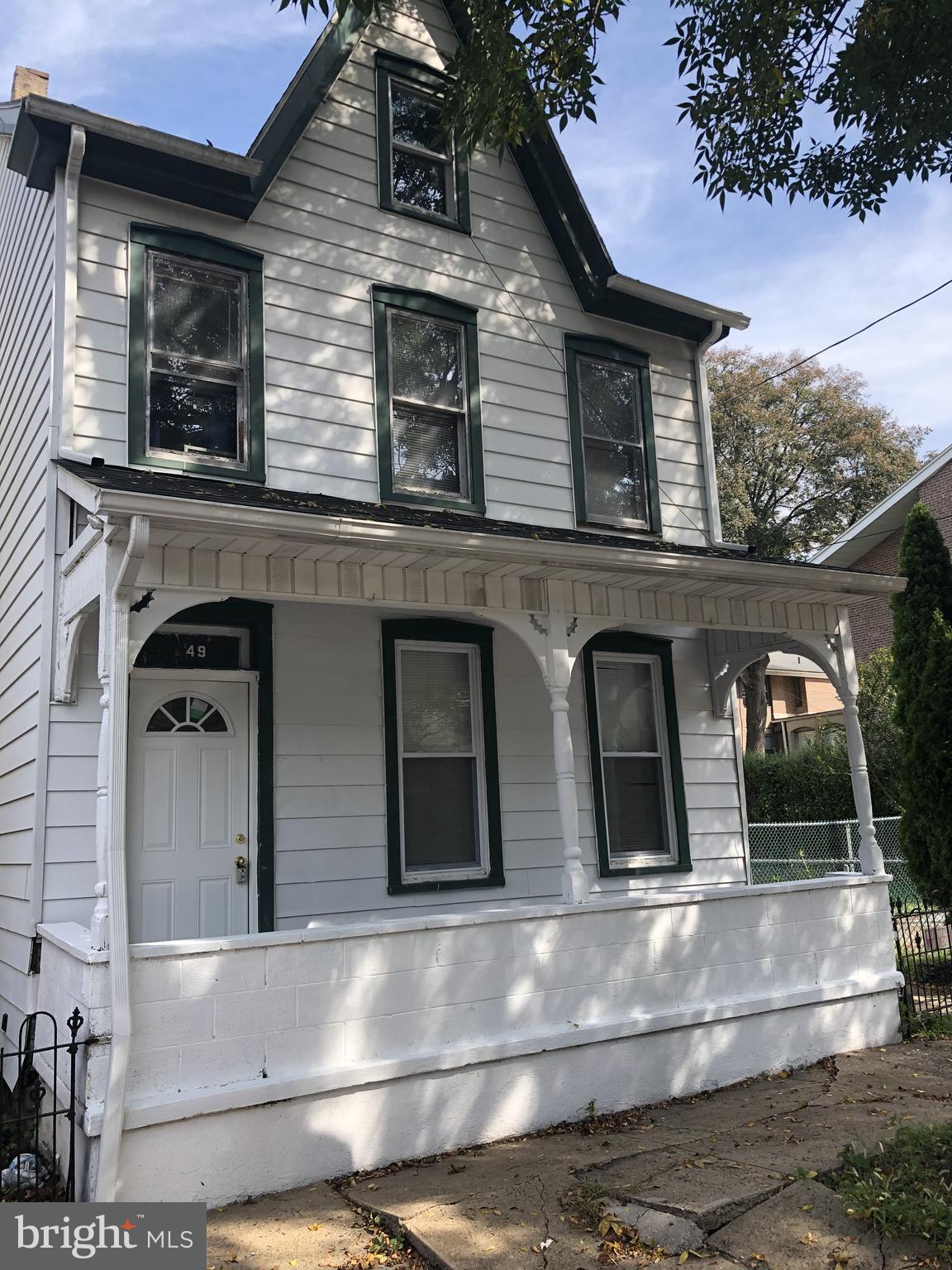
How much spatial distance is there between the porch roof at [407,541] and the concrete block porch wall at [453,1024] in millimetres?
2231

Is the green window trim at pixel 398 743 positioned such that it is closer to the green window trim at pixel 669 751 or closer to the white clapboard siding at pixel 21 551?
the green window trim at pixel 669 751

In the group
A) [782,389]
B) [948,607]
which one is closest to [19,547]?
[948,607]

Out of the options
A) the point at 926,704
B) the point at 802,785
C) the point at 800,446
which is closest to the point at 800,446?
the point at 800,446

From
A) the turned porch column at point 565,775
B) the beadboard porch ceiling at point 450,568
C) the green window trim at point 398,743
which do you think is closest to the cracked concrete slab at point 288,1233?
the turned porch column at point 565,775

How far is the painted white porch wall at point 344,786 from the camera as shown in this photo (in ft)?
21.7

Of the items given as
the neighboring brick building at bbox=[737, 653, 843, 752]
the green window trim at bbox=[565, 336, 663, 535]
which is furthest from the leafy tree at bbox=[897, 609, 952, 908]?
the neighboring brick building at bbox=[737, 653, 843, 752]

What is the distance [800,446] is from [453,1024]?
3004cm

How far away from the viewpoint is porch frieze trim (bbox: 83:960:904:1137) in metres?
5.17

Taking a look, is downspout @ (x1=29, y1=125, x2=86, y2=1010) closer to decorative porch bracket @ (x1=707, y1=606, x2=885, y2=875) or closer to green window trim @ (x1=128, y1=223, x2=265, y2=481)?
green window trim @ (x1=128, y1=223, x2=265, y2=481)

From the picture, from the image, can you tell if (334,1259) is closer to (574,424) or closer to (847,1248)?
(847,1248)

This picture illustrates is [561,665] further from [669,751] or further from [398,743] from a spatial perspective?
[669,751]

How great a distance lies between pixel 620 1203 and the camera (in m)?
5.02

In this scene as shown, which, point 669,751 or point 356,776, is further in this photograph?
→ point 669,751

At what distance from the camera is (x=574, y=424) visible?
964 cm
